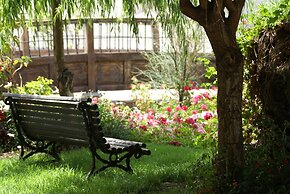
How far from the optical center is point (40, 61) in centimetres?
1429

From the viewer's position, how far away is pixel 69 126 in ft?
18.2

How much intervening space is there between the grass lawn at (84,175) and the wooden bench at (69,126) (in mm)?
140

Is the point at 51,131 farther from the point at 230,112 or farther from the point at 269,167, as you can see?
the point at 269,167

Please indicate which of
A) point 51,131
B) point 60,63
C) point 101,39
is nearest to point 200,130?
point 60,63

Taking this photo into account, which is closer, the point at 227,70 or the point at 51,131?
the point at 227,70

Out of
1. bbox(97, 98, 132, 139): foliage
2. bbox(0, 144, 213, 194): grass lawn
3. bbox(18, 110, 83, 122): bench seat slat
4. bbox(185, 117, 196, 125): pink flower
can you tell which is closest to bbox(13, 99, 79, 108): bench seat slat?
bbox(18, 110, 83, 122): bench seat slat

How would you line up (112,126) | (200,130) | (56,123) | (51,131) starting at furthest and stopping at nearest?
(200,130) < (112,126) < (51,131) < (56,123)

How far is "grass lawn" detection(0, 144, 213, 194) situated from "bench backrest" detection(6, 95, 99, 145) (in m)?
0.30

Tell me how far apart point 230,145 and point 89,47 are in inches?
430

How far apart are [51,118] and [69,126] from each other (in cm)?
34

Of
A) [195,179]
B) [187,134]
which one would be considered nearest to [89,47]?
[187,134]

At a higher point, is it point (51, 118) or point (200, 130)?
point (51, 118)

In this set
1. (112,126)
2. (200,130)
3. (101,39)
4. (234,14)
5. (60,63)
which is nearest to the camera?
(234,14)

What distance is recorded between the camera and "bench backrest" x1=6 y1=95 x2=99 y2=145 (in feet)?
17.8
